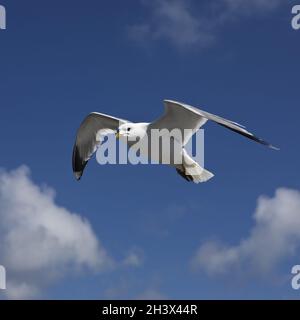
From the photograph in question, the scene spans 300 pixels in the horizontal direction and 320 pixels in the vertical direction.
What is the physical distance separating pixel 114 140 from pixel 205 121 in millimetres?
1885

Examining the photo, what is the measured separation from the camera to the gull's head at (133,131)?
8.55 metres

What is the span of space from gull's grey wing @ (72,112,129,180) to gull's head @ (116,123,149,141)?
73cm

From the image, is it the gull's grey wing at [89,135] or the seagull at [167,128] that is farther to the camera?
the gull's grey wing at [89,135]

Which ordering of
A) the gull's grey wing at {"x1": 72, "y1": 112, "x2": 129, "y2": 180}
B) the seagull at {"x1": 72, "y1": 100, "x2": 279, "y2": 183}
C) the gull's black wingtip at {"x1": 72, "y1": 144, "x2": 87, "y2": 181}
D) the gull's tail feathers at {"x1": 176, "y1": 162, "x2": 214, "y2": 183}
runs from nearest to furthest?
the seagull at {"x1": 72, "y1": 100, "x2": 279, "y2": 183} → the gull's tail feathers at {"x1": 176, "y1": 162, "x2": 214, "y2": 183} → the gull's grey wing at {"x1": 72, "y1": 112, "x2": 129, "y2": 180} → the gull's black wingtip at {"x1": 72, "y1": 144, "x2": 87, "y2": 181}

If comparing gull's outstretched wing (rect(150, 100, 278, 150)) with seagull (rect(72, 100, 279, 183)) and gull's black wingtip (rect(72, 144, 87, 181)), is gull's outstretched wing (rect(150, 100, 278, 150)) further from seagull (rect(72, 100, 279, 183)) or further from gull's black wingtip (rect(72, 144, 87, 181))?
gull's black wingtip (rect(72, 144, 87, 181))

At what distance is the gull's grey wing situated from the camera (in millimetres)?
9680

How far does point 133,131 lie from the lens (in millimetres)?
8586

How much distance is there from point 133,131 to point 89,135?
5.27 ft

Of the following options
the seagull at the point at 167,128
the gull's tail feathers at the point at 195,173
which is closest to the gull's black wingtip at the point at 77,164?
the seagull at the point at 167,128

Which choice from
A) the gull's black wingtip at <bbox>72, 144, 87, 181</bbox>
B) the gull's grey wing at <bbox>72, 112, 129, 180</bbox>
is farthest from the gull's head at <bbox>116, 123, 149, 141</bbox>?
the gull's black wingtip at <bbox>72, 144, 87, 181</bbox>

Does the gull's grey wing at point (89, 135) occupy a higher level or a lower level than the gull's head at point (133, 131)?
higher

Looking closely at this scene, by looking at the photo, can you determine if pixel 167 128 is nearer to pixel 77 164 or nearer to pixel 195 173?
pixel 195 173

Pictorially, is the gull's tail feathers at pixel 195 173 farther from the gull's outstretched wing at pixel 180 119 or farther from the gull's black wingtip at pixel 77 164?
the gull's black wingtip at pixel 77 164

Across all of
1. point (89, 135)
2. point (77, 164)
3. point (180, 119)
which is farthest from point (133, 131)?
point (77, 164)
